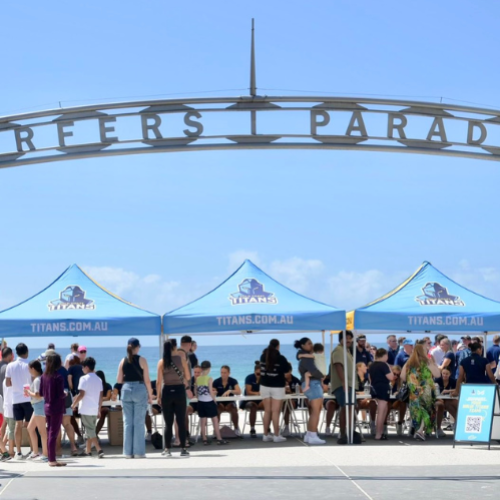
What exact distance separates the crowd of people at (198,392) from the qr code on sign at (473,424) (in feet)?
3.21

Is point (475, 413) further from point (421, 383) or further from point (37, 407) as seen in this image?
point (37, 407)

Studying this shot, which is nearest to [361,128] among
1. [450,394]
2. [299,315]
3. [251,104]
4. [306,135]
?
[306,135]

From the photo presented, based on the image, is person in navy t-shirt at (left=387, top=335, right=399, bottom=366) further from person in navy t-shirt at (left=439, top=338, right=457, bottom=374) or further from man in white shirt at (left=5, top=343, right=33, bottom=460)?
man in white shirt at (left=5, top=343, right=33, bottom=460)

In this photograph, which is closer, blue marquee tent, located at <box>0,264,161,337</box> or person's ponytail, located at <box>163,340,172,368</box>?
person's ponytail, located at <box>163,340,172,368</box>

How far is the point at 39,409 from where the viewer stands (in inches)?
472

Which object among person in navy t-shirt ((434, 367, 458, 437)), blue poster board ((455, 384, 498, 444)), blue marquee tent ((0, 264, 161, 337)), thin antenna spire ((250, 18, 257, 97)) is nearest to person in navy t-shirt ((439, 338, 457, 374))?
person in navy t-shirt ((434, 367, 458, 437))

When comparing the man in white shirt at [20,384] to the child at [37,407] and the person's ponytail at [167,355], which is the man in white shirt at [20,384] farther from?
the person's ponytail at [167,355]

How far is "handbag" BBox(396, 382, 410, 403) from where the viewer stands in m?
13.9

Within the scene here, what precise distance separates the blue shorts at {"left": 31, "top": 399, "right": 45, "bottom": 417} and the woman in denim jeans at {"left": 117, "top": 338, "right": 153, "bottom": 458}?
42.5 inches

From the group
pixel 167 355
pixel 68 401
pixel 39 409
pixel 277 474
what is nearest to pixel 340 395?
pixel 167 355

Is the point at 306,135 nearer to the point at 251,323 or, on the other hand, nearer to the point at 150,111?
the point at 150,111

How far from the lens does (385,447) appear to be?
13070 millimetres

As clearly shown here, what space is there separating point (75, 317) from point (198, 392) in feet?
7.37

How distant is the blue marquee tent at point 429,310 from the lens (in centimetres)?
1345
